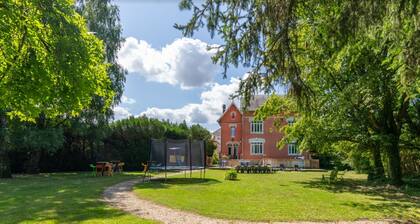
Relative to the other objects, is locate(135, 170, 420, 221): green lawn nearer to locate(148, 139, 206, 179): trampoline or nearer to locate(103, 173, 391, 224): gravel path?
locate(103, 173, 391, 224): gravel path

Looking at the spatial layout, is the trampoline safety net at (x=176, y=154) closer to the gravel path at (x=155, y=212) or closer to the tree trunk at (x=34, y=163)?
the gravel path at (x=155, y=212)

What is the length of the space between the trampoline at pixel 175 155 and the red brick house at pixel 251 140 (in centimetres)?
1822

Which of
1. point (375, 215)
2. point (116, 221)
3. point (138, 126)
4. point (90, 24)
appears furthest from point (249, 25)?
point (138, 126)

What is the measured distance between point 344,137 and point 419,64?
1391cm

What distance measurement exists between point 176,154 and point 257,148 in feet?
76.8

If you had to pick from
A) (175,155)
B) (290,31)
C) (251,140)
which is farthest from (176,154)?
(251,140)

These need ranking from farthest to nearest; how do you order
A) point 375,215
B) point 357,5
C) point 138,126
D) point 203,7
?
point 138,126 < point 375,215 < point 203,7 < point 357,5

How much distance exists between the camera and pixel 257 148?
42.9 metres

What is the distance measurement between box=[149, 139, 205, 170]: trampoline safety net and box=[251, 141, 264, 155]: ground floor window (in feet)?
72.0

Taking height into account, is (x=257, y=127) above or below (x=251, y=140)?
above

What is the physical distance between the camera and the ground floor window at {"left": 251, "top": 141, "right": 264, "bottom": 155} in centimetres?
4266

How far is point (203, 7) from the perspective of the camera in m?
6.36

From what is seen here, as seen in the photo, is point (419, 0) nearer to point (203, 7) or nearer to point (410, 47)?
point (410, 47)

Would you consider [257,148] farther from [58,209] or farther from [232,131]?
[58,209]
